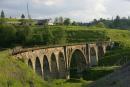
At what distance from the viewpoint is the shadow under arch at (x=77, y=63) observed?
106 meters

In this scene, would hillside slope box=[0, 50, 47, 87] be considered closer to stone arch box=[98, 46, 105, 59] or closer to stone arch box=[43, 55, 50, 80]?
stone arch box=[43, 55, 50, 80]

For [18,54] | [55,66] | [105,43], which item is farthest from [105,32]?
[18,54]

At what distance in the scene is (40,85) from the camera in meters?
57.3

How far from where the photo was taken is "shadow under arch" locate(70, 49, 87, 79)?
10599cm

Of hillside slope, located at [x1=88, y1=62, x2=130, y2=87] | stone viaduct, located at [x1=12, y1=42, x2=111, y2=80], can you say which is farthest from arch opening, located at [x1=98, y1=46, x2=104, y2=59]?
hillside slope, located at [x1=88, y1=62, x2=130, y2=87]

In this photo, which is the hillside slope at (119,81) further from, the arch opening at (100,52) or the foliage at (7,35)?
the arch opening at (100,52)

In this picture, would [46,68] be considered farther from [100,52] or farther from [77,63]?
[100,52]

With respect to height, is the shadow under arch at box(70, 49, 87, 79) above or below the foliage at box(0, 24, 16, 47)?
below

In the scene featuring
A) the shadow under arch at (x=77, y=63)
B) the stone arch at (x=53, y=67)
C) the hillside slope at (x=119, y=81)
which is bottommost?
the shadow under arch at (x=77, y=63)

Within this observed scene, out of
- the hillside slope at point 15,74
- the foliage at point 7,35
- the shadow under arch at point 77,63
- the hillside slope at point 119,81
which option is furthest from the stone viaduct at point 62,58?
the hillside slope at point 119,81

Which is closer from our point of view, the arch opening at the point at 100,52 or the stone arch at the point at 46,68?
the stone arch at the point at 46,68

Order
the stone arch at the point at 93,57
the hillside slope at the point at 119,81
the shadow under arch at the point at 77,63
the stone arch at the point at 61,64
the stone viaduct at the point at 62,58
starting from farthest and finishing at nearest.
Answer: the stone arch at the point at 93,57, the shadow under arch at the point at 77,63, the stone arch at the point at 61,64, the stone viaduct at the point at 62,58, the hillside slope at the point at 119,81

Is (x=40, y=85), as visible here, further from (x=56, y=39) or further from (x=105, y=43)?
(x=105, y=43)

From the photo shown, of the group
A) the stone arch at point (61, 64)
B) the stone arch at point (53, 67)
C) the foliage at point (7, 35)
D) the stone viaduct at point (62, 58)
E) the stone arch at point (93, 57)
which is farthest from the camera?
the stone arch at point (93, 57)
